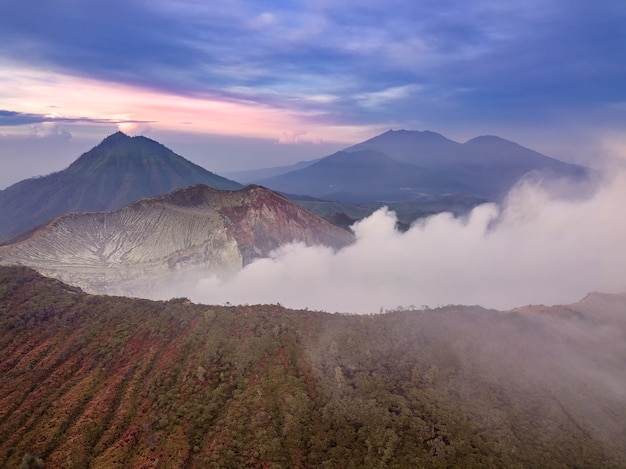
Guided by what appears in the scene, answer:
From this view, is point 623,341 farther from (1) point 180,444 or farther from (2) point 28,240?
(2) point 28,240

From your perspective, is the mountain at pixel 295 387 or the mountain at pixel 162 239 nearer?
the mountain at pixel 295 387

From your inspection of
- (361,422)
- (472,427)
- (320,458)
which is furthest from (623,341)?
(320,458)

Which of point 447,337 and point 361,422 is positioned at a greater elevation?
point 447,337

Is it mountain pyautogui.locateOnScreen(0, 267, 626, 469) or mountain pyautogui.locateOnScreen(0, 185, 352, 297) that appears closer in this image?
mountain pyautogui.locateOnScreen(0, 267, 626, 469)

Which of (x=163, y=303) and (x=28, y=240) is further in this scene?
(x=28, y=240)
